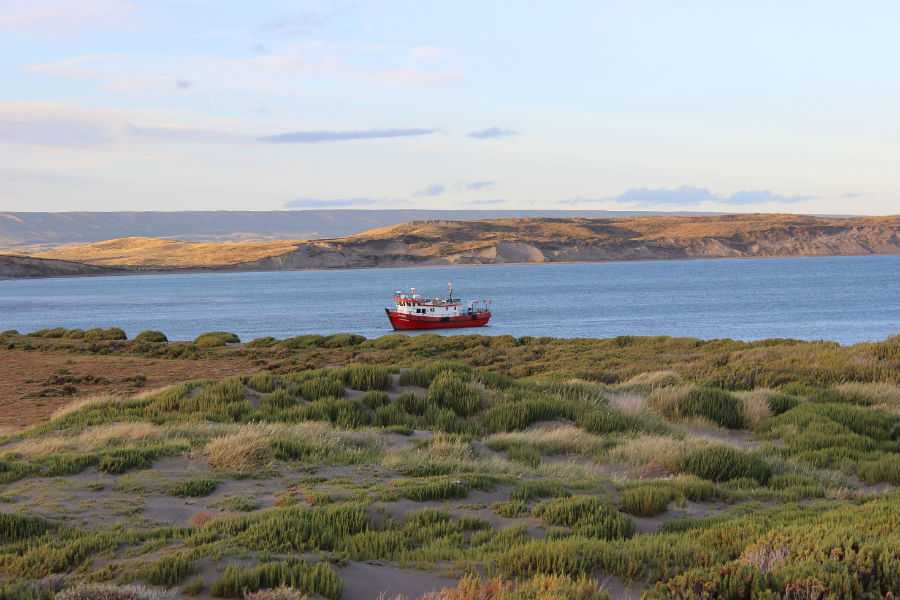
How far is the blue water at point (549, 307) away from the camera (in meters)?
59.3

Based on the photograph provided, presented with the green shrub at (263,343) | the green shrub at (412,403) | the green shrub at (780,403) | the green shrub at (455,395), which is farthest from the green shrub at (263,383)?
the green shrub at (263,343)

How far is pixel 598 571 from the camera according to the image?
18.3 ft

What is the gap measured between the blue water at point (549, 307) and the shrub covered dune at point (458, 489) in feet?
135

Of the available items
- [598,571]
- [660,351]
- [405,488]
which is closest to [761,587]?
[598,571]

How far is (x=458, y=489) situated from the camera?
7.85 m

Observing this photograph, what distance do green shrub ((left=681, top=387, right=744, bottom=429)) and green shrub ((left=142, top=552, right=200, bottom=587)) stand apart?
36.3 ft

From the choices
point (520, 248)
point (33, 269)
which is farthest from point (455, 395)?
point (520, 248)

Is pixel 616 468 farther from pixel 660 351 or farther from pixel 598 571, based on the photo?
pixel 660 351

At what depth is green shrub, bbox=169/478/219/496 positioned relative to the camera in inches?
303

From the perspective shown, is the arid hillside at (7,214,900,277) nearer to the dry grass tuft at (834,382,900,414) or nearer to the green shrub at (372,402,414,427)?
the dry grass tuft at (834,382,900,414)

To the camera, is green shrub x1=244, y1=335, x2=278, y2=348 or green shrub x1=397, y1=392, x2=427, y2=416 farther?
green shrub x1=244, y1=335, x2=278, y2=348

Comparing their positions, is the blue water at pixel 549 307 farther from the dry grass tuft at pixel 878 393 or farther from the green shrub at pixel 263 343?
the dry grass tuft at pixel 878 393

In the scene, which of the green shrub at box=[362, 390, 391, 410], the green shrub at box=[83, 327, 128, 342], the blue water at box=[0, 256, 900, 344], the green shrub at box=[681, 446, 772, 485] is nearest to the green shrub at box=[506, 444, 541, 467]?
the green shrub at box=[681, 446, 772, 485]

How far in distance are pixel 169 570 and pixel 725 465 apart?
23.0ft
